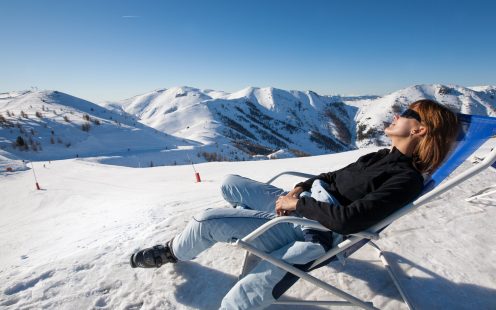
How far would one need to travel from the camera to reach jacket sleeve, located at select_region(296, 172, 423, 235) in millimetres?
1700

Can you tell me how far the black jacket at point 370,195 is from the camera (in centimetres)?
171

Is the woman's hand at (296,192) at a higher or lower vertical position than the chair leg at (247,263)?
higher

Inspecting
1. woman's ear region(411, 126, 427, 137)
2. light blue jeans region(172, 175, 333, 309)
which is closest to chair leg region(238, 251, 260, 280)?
light blue jeans region(172, 175, 333, 309)

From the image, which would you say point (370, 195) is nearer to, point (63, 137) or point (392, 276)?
point (392, 276)

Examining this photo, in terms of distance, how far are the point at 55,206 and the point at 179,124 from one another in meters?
85.4

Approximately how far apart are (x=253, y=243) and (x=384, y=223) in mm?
835

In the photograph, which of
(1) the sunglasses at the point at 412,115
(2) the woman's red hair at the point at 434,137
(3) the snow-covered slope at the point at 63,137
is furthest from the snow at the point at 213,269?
(3) the snow-covered slope at the point at 63,137

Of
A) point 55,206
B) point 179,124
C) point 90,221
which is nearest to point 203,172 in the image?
point 55,206

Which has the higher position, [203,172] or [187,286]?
[187,286]

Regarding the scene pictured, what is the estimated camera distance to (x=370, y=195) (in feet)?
5.82

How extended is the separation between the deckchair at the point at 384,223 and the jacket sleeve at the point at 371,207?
48 mm

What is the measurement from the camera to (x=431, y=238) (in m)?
3.00

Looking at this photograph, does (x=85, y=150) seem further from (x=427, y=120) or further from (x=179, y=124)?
(x=179, y=124)

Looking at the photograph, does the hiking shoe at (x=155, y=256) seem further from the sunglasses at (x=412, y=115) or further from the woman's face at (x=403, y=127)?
the sunglasses at (x=412, y=115)
